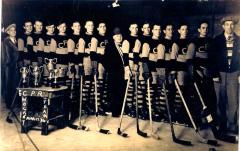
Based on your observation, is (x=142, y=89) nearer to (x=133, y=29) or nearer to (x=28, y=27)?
(x=133, y=29)

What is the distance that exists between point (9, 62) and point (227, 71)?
2.50 m

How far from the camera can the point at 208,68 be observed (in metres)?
3.32

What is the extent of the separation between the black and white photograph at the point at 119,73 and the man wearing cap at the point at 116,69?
0.04 ft

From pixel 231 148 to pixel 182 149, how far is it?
476mm

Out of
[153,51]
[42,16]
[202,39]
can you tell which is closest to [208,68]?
[202,39]

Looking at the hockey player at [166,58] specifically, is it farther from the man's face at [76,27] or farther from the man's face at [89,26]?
the man's face at [76,27]

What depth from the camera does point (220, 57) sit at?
10.6 feet

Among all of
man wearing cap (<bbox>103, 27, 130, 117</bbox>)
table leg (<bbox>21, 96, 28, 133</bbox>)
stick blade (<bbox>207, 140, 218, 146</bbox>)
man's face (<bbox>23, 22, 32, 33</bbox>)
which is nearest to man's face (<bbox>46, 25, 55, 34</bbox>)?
man's face (<bbox>23, 22, 32, 33</bbox>)

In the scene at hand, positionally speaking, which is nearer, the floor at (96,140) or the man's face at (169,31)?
the floor at (96,140)

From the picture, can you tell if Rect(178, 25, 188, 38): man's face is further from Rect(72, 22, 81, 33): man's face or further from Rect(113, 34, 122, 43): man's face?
Rect(72, 22, 81, 33): man's face

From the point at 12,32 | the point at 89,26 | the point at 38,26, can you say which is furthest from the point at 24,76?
the point at 89,26

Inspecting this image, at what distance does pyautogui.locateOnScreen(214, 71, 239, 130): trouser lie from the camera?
3.21 m

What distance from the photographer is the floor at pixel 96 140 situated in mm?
2998

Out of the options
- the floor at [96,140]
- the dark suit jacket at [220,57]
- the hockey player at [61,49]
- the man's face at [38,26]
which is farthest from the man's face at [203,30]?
the man's face at [38,26]
